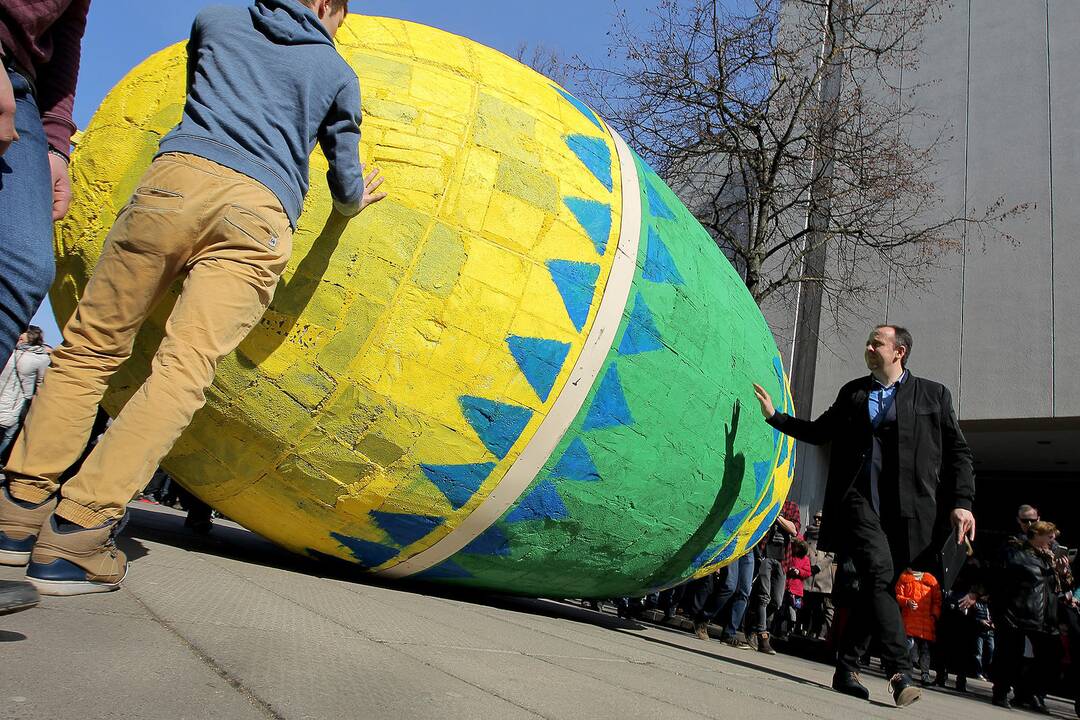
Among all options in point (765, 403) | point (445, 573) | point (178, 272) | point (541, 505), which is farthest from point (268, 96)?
point (765, 403)

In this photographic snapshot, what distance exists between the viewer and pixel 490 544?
144 inches

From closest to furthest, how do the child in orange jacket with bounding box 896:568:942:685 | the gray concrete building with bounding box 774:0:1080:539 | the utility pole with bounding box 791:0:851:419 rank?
the child in orange jacket with bounding box 896:568:942:685
the gray concrete building with bounding box 774:0:1080:539
the utility pole with bounding box 791:0:851:419

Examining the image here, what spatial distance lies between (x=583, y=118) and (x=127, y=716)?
3274 mm

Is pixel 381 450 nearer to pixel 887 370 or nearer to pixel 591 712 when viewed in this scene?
pixel 591 712

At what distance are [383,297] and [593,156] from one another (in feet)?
4.09

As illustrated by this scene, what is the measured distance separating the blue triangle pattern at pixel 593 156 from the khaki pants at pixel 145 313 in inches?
64.7

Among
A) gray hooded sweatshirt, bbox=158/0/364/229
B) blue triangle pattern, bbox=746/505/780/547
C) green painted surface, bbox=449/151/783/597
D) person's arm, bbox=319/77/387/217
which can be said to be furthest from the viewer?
blue triangle pattern, bbox=746/505/780/547

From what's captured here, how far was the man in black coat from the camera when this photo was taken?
12.6 feet

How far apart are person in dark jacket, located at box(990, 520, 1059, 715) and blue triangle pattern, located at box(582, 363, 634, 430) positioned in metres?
5.35

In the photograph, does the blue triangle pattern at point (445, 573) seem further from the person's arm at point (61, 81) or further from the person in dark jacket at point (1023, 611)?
the person in dark jacket at point (1023, 611)

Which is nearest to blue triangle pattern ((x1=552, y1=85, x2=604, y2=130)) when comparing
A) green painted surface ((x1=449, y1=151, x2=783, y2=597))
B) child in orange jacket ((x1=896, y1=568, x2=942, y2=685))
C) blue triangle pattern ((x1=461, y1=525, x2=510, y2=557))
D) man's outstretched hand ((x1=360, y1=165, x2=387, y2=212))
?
green painted surface ((x1=449, y1=151, x2=783, y2=597))

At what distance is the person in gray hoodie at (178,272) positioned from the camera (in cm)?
218

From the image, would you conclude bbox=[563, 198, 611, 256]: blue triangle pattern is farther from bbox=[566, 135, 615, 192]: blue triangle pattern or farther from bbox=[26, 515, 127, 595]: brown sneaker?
bbox=[26, 515, 127, 595]: brown sneaker

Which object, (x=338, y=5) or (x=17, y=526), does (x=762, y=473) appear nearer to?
(x=338, y=5)
